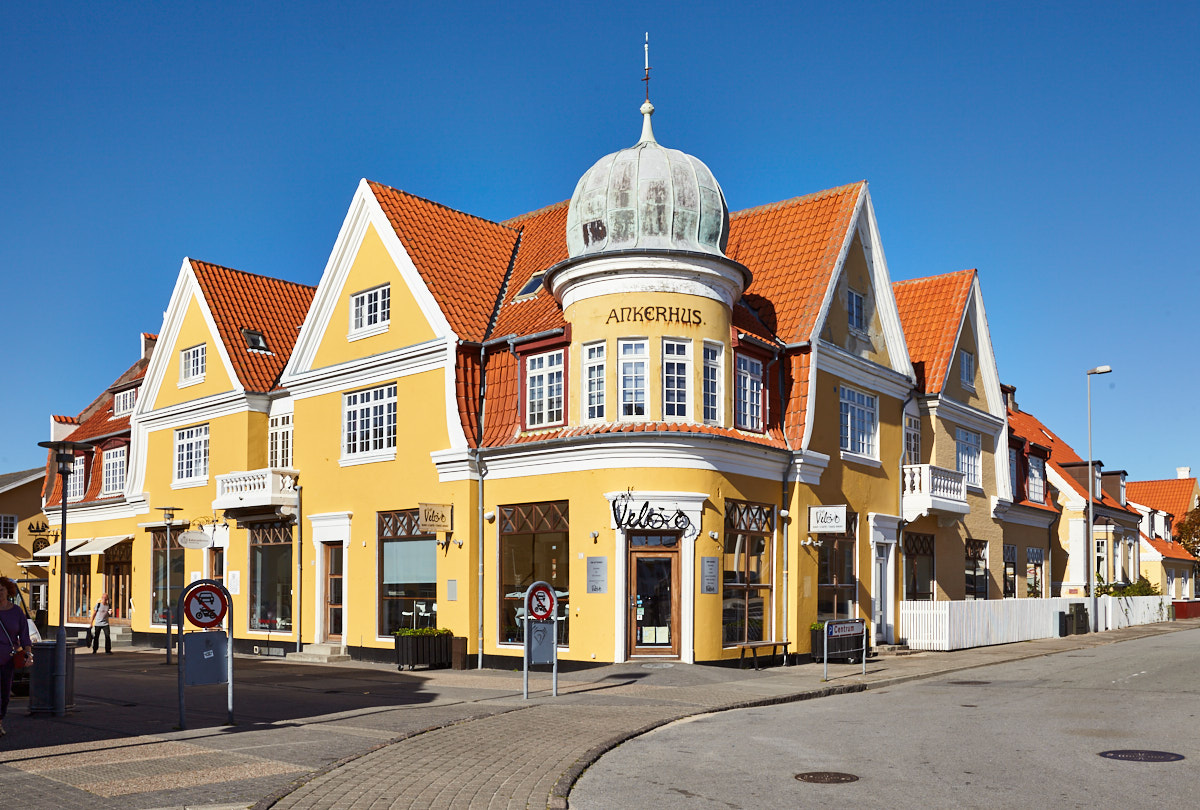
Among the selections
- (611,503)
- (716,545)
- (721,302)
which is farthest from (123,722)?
(721,302)

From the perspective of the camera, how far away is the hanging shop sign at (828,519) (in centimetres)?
2405

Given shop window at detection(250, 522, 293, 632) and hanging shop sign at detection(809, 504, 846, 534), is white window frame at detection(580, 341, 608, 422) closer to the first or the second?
hanging shop sign at detection(809, 504, 846, 534)

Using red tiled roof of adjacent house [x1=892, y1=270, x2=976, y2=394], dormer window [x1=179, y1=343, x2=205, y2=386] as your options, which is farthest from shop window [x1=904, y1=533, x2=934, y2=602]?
dormer window [x1=179, y1=343, x2=205, y2=386]

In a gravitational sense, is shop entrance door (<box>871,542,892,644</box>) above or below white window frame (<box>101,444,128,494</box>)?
below

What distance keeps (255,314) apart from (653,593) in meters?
18.0

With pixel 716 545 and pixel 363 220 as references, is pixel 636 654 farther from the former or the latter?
pixel 363 220

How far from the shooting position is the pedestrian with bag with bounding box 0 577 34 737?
44.5 ft

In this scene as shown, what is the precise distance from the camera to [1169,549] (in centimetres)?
6456

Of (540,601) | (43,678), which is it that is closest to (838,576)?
(540,601)

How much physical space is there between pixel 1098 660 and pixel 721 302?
42.0 ft

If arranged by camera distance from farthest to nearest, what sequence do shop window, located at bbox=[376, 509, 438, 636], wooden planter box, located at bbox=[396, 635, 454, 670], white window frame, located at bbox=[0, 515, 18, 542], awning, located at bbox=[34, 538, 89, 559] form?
white window frame, located at bbox=[0, 515, 18, 542] → awning, located at bbox=[34, 538, 89, 559] → shop window, located at bbox=[376, 509, 438, 636] → wooden planter box, located at bbox=[396, 635, 454, 670]

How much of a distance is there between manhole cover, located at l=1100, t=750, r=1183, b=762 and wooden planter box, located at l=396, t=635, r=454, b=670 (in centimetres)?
1544

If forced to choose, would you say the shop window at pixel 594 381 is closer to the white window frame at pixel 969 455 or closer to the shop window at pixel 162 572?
the white window frame at pixel 969 455

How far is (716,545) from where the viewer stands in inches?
917
